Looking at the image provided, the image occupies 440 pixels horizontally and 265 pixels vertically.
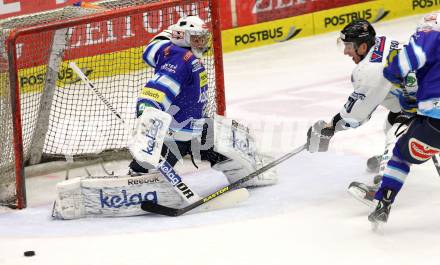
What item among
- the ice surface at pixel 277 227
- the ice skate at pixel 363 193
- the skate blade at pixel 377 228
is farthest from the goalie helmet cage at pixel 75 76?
the skate blade at pixel 377 228

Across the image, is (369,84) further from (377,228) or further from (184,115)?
(184,115)

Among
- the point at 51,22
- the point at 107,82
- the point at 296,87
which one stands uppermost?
the point at 51,22

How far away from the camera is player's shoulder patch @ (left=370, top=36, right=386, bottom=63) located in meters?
5.03

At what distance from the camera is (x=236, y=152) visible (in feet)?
18.1

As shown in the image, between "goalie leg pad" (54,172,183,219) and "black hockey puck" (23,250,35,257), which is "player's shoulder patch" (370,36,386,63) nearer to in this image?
"goalie leg pad" (54,172,183,219)

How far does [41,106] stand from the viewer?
6.29 meters

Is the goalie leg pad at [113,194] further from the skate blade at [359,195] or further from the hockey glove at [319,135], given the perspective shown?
the skate blade at [359,195]

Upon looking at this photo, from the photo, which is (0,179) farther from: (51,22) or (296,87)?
(296,87)

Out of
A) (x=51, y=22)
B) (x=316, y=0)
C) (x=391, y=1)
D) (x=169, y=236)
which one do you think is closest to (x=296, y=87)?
(x=316, y=0)

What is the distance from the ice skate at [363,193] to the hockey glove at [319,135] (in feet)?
1.12

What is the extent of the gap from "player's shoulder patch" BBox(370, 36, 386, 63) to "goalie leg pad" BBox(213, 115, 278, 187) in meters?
0.98

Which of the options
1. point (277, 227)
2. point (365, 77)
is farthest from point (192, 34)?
point (277, 227)

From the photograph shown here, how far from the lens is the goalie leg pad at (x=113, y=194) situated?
532 centimetres

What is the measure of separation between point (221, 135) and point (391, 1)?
5.09 m
